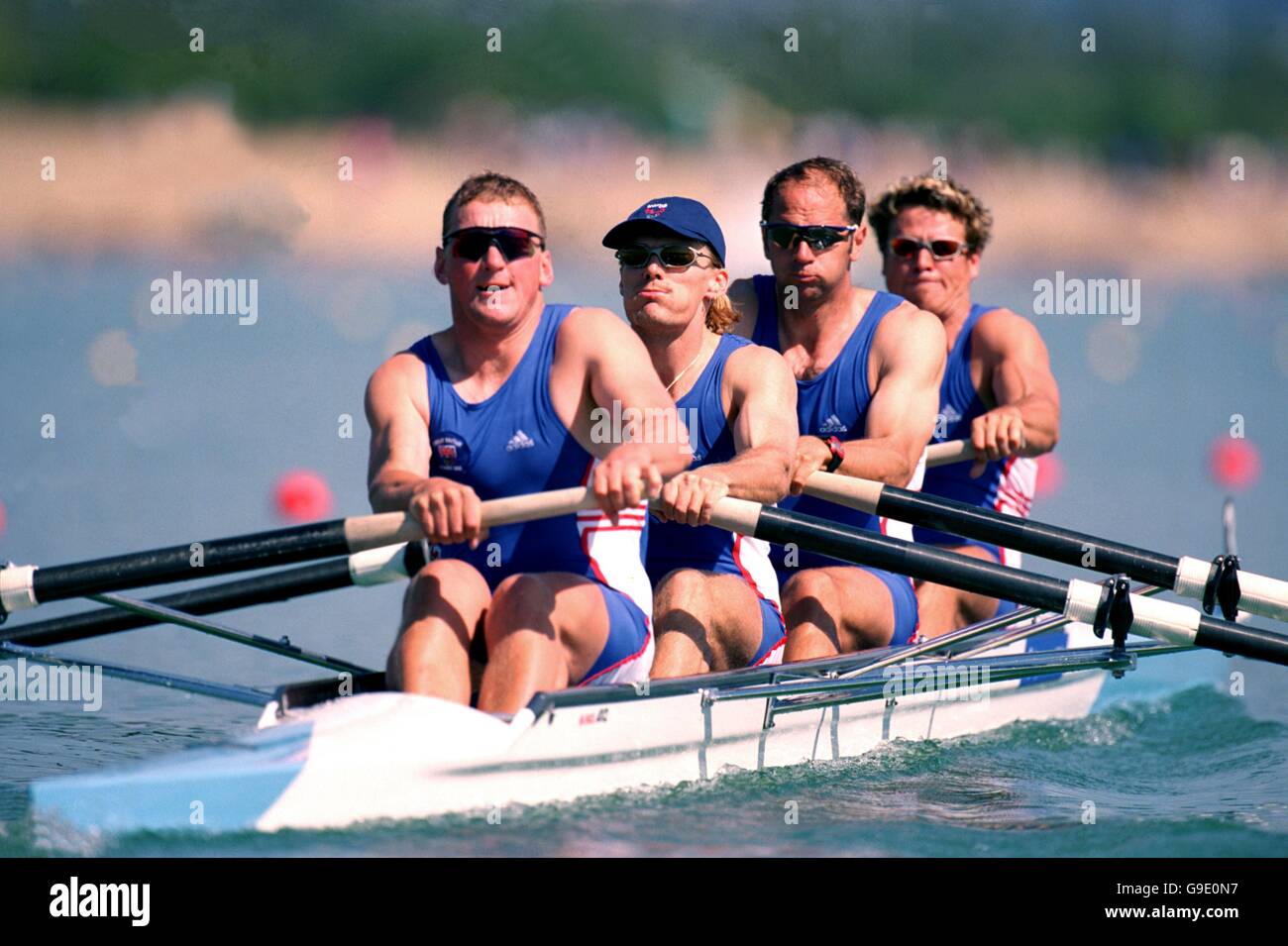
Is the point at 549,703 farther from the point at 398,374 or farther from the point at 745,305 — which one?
the point at 745,305

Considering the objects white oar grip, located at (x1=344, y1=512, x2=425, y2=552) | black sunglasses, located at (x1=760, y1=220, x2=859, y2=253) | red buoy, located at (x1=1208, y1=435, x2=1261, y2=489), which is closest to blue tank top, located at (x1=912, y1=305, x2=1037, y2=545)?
black sunglasses, located at (x1=760, y1=220, x2=859, y2=253)

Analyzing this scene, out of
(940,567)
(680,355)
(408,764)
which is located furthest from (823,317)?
(408,764)

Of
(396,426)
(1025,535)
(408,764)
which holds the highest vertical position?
(396,426)

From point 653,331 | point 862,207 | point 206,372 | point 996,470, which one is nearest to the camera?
point 653,331

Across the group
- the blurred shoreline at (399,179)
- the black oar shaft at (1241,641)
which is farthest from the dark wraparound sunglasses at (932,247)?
the blurred shoreline at (399,179)

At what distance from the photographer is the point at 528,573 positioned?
4.34 metres

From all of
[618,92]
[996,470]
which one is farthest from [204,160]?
[996,470]

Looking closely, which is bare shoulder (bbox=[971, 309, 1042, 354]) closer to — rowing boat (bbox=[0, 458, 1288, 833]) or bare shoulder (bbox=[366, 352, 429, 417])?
rowing boat (bbox=[0, 458, 1288, 833])

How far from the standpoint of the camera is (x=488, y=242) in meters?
4.49

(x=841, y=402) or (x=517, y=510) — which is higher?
(x=841, y=402)

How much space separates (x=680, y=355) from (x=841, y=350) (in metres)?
0.88

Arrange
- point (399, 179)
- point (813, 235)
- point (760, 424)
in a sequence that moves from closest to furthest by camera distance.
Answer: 1. point (760, 424)
2. point (813, 235)
3. point (399, 179)

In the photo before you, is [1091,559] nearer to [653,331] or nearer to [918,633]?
[918,633]

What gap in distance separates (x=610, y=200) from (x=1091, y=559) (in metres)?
11.3
